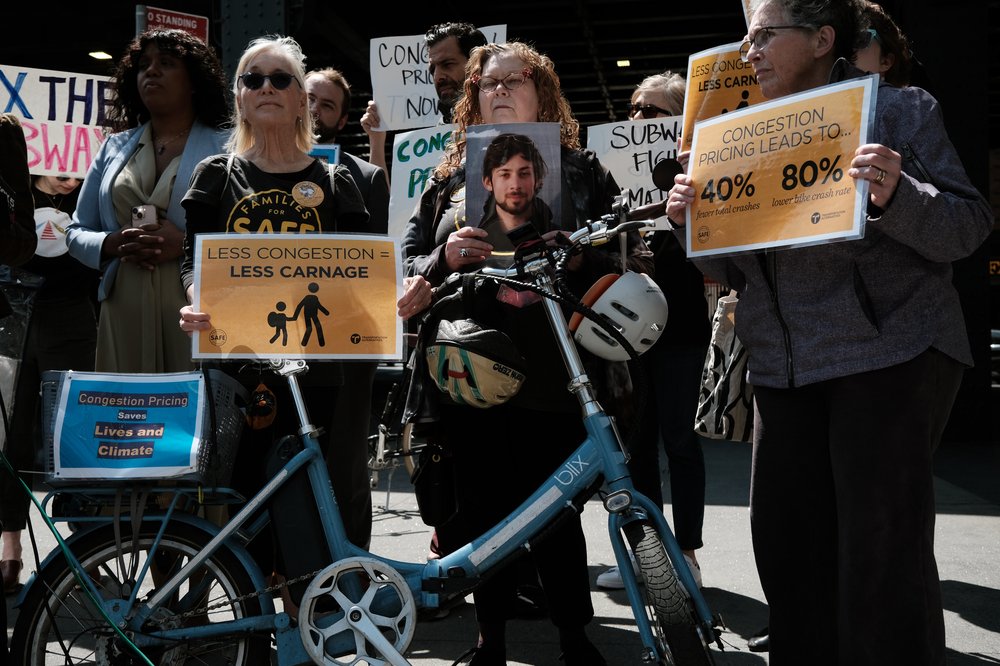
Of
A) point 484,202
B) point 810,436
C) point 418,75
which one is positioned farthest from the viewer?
point 418,75

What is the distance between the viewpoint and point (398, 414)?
3277 mm

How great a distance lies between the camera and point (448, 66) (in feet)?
Answer: 16.3

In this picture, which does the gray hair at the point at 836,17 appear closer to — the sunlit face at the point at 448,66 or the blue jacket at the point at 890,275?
the blue jacket at the point at 890,275

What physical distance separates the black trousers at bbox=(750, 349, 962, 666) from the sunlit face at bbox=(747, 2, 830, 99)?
2.37 feet

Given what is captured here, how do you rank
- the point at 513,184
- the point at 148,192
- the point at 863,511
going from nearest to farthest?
the point at 863,511 → the point at 513,184 → the point at 148,192

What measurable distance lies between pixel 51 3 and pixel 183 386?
39.0ft

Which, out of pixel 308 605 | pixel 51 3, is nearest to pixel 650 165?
pixel 308 605

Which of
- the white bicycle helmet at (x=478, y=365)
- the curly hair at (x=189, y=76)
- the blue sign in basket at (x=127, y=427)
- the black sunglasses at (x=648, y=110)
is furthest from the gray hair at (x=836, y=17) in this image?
the black sunglasses at (x=648, y=110)

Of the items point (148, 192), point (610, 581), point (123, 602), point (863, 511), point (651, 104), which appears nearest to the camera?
point (863, 511)

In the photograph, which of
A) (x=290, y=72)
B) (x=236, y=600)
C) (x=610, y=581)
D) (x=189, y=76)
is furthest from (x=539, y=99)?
(x=610, y=581)

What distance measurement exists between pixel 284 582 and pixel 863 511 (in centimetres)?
164

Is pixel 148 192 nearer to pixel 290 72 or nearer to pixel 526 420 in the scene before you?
pixel 290 72

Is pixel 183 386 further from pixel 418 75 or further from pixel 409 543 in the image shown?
pixel 418 75

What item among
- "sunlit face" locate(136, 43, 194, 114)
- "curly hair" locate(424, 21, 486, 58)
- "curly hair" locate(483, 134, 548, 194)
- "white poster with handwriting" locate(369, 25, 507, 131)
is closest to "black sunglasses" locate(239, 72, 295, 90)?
"sunlit face" locate(136, 43, 194, 114)
